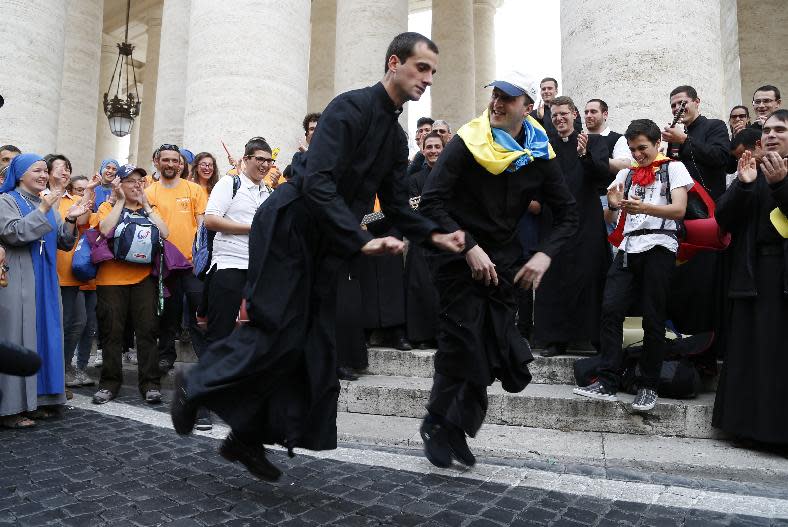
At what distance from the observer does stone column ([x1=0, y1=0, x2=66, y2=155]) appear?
9.58m

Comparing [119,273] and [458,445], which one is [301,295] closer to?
[458,445]

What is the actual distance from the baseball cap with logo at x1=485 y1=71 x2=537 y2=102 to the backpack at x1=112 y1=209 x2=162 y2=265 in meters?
3.58

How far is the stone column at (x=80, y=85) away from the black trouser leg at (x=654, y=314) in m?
14.0

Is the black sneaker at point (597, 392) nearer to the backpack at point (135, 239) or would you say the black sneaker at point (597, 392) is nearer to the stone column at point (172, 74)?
the backpack at point (135, 239)

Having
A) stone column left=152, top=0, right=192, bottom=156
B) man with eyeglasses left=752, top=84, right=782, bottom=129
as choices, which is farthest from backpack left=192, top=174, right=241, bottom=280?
stone column left=152, top=0, right=192, bottom=156

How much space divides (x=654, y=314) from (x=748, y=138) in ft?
6.11

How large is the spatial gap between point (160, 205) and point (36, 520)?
3.99 m

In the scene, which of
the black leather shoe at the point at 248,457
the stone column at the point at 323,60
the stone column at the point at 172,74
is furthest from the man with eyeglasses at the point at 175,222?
the stone column at the point at 323,60

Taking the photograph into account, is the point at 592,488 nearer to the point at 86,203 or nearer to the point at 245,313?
the point at 245,313

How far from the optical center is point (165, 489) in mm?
3277

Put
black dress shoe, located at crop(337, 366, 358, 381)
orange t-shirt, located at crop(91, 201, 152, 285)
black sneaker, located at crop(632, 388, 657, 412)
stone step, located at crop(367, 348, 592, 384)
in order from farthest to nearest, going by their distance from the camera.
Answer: orange t-shirt, located at crop(91, 201, 152, 285)
black dress shoe, located at crop(337, 366, 358, 381)
stone step, located at crop(367, 348, 592, 384)
black sneaker, located at crop(632, 388, 657, 412)

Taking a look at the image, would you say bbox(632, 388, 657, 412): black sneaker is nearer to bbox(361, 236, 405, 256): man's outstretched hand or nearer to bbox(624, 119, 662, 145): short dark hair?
bbox(624, 119, 662, 145): short dark hair

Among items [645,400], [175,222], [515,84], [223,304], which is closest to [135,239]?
[175,222]

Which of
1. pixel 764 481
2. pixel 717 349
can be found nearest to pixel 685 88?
pixel 717 349
